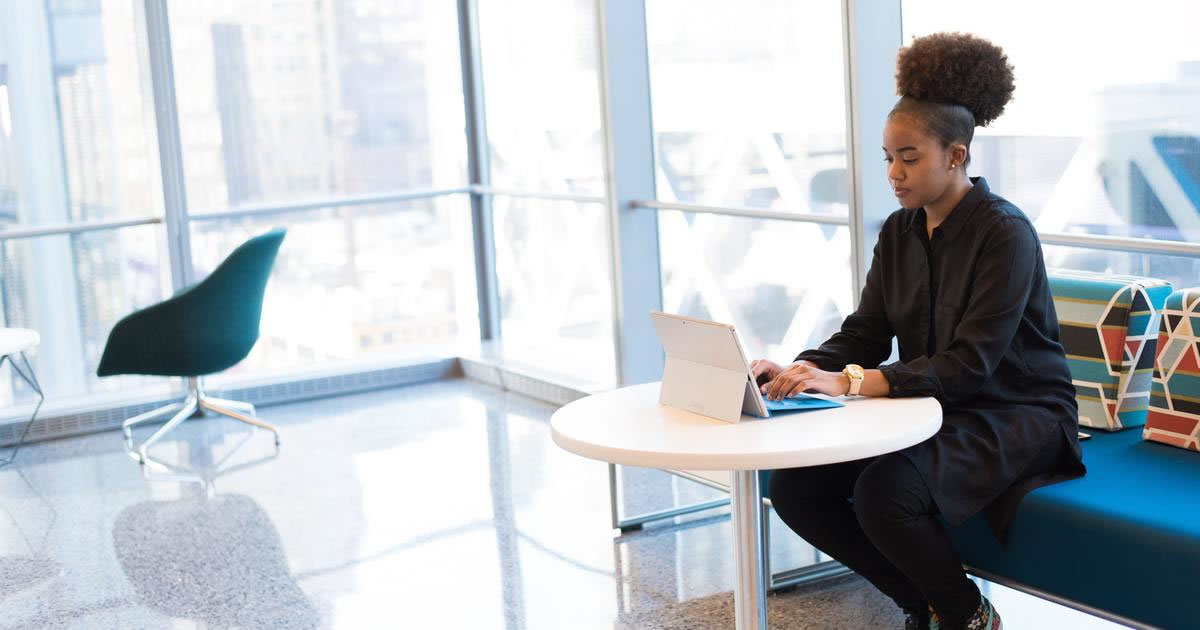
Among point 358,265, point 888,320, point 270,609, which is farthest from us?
point 358,265

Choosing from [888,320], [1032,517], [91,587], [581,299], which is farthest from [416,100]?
[1032,517]

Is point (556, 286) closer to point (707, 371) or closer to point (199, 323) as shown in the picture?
point (199, 323)

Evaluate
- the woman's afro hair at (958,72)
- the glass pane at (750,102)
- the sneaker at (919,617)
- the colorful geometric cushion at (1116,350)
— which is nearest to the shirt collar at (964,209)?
the woman's afro hair at (958,72)

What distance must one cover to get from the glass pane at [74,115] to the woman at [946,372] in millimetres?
4088

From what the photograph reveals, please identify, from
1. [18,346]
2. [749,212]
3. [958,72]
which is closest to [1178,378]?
[958,72]

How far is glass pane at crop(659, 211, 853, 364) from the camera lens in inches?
177

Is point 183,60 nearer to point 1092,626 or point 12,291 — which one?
point 12,291

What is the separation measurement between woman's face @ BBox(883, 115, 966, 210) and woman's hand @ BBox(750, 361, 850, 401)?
16.2 inches

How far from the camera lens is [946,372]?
256cm

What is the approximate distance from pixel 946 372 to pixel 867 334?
1.27 feet

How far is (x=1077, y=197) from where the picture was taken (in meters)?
3.56

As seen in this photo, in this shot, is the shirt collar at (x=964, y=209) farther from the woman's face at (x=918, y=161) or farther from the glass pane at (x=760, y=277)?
the glass pane at (x=760, y=277)

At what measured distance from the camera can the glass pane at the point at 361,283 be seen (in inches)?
250

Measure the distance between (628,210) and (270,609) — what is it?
7.68 feet
